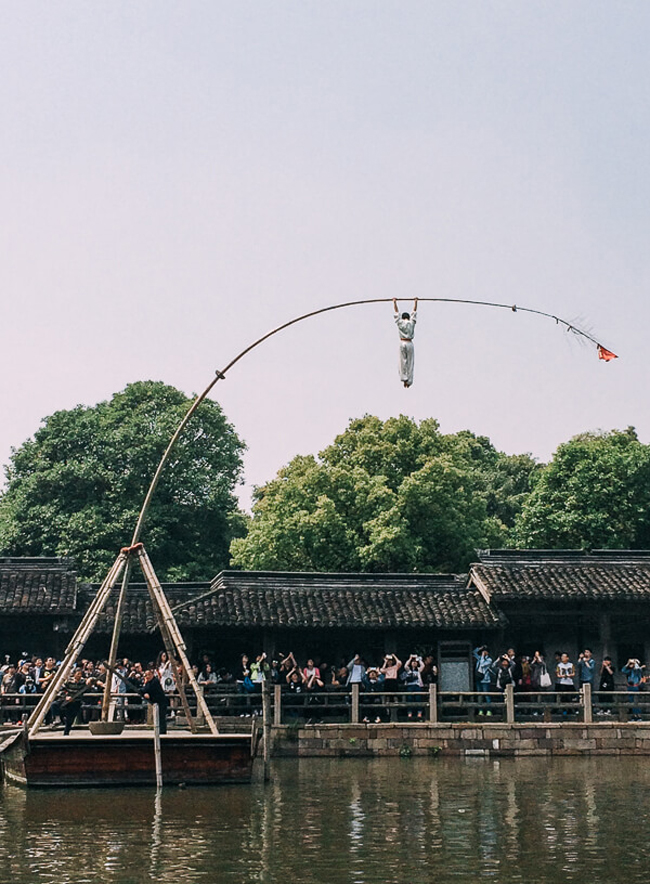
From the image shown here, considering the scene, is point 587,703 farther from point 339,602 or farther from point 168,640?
point 168,640

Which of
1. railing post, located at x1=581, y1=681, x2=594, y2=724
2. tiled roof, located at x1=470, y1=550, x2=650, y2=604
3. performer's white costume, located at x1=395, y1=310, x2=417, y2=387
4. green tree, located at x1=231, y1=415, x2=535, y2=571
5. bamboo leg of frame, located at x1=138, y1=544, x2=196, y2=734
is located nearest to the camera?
performer's white costume, located at x1=395, y1=310, x2=417, y2=387

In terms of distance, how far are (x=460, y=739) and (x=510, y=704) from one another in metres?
1.44

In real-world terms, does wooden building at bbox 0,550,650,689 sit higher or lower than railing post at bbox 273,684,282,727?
higher

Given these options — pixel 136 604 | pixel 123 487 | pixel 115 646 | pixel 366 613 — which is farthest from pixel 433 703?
pixel 123 487

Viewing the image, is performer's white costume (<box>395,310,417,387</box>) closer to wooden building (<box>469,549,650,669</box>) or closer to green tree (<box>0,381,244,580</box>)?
wooden building (<box>469,549,650,669</box>)

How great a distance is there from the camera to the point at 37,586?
119 ft

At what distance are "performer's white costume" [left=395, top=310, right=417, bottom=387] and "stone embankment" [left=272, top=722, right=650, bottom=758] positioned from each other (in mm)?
11678

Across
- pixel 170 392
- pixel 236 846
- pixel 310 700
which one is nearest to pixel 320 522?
pixel 170 392

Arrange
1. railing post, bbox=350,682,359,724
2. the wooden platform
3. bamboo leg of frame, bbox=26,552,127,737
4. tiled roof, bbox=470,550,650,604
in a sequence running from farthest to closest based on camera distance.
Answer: tiled roof, bbox=470,550,650,604 < railing post, bbox=350,682,359,724 < bamboo leg of frame, bbox=26,552,127,737 < the wooden platform

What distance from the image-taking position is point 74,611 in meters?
Answer: 34.9

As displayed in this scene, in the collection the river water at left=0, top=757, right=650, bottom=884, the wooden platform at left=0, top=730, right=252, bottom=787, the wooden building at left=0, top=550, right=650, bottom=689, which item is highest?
the wooden building at left=0, top=550, right=650, bottom=689

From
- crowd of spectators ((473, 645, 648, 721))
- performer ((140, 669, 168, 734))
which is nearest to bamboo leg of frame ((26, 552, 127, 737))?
performer ((140, 669, 168, 734))

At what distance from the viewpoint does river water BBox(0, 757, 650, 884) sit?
1487cm

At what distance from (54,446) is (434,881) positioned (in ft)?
135
